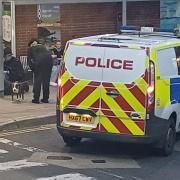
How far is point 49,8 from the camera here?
699 inches

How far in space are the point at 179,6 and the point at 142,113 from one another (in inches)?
423

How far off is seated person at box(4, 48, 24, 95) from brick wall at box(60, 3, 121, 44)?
106 inches

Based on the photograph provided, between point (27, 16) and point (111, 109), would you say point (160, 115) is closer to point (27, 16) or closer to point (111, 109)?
point (111, 109)

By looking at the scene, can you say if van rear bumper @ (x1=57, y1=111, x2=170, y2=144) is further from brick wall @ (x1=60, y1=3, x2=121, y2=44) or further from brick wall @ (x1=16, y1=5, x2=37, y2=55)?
brick wall @ (x1=60, y1=3, x2=121, y2=44)

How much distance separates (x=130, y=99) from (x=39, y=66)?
5.35 m

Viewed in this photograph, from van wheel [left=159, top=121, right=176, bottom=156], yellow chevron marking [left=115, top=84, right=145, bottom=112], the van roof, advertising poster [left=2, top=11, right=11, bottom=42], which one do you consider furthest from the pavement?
van wheel [left=159, top=121, right=176, bottom=156]

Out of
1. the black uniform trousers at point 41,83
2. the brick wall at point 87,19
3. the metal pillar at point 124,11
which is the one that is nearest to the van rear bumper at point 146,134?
the black uniform trousers at point 41,83

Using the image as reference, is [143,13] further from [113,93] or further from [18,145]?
[113,93]

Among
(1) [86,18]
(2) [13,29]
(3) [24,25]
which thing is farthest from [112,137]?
(1) [86,18]

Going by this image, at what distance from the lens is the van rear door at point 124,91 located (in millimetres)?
9734

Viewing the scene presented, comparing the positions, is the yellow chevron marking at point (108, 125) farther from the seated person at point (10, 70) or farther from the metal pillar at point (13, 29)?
the metal pillar at point (13, 29)

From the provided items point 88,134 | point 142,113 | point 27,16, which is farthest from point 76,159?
point 27,16

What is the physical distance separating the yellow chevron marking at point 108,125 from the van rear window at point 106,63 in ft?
1.98

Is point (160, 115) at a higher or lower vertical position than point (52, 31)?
lower
